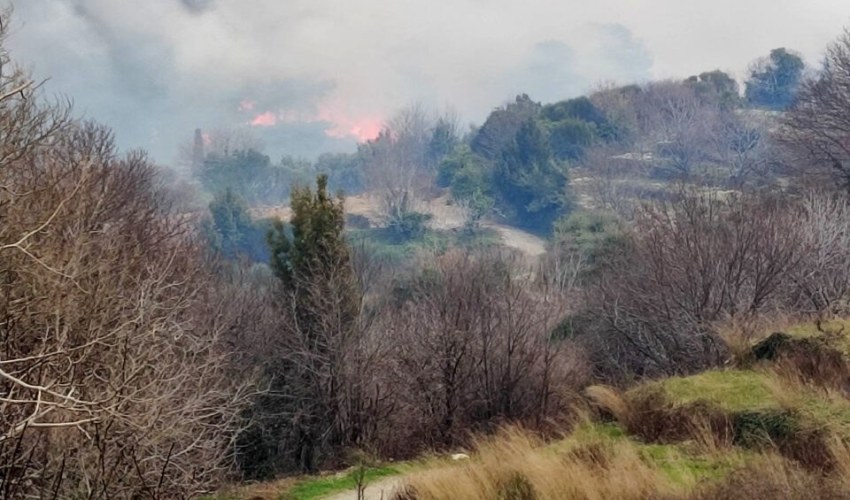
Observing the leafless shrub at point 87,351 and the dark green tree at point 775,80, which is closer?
the leafless shrub at point 87,351

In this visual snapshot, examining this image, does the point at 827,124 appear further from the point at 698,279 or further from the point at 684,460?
the point at 684,460

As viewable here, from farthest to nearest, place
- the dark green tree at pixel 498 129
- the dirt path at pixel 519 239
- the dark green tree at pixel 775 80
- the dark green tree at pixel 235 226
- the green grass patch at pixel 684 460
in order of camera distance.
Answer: the dark green tree at pixel 775 80
the dark green tree at pixel 498 129
the dark green tree at pixel 235 226
the dirt path at pixel 519 239
the green grass patch at pixel 684 460

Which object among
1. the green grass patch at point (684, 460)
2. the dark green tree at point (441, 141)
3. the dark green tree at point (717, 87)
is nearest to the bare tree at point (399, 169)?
the dark green tree at point (441, 141)

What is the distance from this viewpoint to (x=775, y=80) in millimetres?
77812

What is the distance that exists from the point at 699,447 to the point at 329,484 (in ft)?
19.4

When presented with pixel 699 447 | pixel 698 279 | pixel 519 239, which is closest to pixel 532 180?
pixel 519 239

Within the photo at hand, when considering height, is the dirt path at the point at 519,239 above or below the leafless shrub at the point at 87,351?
below

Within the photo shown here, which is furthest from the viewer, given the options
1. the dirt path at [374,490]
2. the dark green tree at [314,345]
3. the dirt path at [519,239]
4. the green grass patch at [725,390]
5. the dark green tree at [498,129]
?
the dark green tree at [498,129]

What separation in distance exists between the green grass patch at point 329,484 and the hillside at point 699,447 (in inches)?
1.0

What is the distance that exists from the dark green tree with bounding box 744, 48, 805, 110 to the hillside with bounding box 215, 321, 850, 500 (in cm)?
7607

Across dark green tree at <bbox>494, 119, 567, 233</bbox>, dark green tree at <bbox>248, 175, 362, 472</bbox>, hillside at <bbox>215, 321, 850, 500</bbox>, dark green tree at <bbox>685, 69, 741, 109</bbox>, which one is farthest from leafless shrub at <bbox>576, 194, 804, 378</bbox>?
dark green tree at <bbox>685, 69, 741, 109</bbox>

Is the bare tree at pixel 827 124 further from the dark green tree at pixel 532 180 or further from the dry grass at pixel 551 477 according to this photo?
the dry grass at pixel 551 477

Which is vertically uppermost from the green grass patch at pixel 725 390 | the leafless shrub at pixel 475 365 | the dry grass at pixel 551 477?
the dry grass at pixel 551 477

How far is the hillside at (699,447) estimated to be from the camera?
5.57 metres
